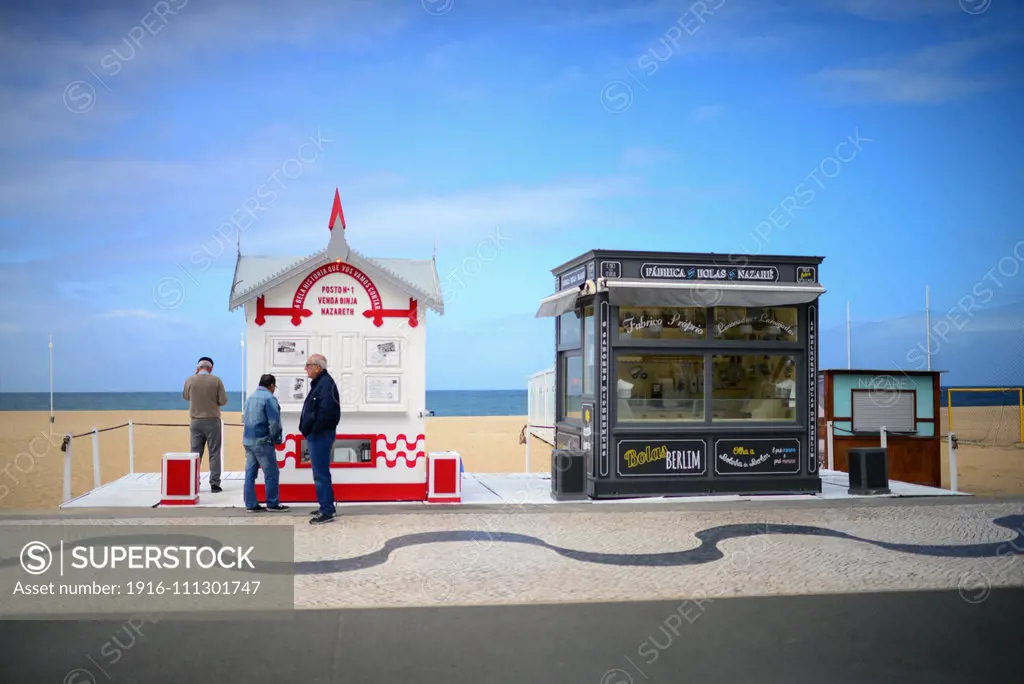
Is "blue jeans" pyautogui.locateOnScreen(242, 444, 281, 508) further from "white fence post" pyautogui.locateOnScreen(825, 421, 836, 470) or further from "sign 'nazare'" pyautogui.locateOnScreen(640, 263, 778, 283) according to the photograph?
Answer: "white fence post" pyautogui.locateOnScreen(825, 421, 836, 470)

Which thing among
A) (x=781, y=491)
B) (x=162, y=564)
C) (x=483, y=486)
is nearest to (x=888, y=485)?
(x=781, y=491)

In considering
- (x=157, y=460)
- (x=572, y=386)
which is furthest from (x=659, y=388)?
(x=157, y=460)

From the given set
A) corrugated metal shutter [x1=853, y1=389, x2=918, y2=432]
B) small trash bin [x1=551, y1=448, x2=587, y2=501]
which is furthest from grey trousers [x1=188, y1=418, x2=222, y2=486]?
corrugated metal shutter [x1=853, y1=389, x2=918, y2=432]

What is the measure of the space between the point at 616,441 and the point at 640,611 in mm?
5976

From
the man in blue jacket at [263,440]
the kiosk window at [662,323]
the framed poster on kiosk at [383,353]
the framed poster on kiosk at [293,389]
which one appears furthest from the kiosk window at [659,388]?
the man in blue jacket at [263,440]

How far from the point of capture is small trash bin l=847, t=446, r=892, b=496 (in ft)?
43.0

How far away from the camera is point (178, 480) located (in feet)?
37.2

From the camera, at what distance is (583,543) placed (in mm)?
9297

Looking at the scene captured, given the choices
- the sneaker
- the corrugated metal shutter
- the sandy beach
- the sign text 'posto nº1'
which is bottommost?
the sandy beach

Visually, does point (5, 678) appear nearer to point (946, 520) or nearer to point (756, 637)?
point (756, 637)

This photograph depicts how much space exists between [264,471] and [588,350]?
490 cm

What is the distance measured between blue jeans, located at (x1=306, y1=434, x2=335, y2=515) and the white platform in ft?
3.47

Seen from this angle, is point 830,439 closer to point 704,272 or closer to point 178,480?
point 704,272

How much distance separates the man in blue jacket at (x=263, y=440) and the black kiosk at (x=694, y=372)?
434cm
